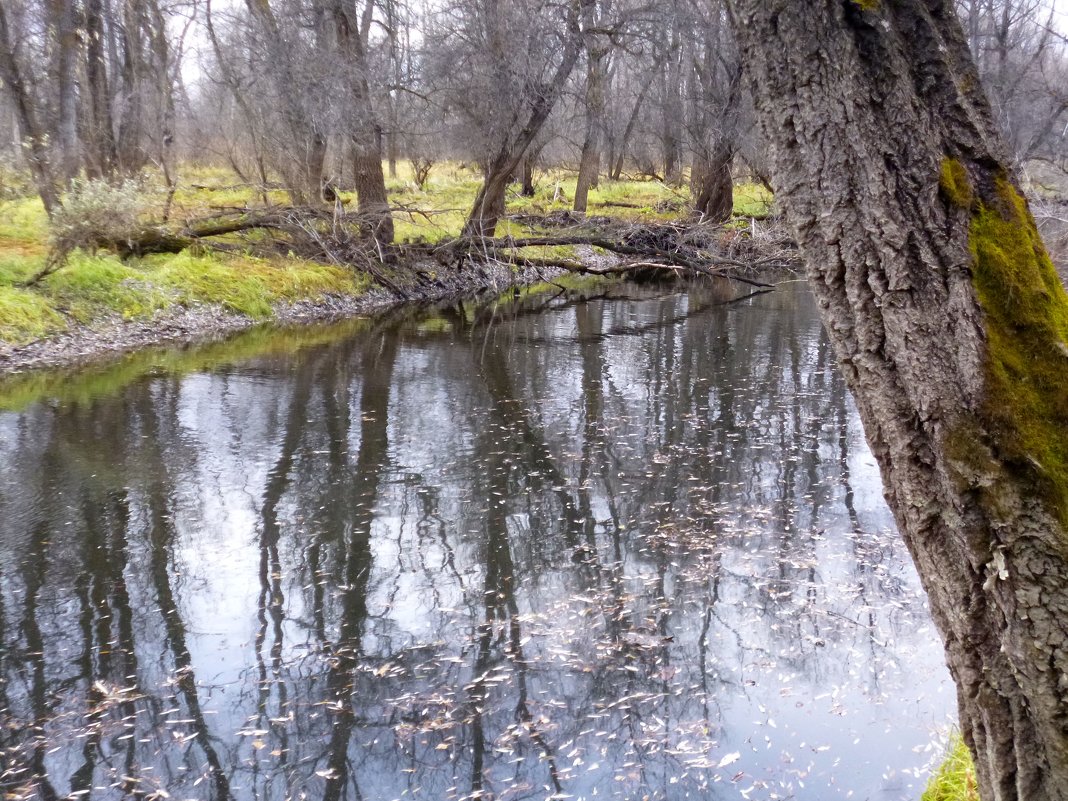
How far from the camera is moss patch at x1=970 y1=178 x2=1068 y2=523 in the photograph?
6.91 ft

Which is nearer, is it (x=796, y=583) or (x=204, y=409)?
(x=796, y=583)

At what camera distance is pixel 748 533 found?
25.7 feet

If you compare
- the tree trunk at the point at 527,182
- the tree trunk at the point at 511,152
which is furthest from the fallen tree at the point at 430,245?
the tree trunk at the point at 527,182

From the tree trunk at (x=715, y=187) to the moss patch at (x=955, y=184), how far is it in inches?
1109

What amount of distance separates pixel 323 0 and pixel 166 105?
11.0 metres

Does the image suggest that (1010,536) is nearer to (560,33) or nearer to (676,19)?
(560,33)

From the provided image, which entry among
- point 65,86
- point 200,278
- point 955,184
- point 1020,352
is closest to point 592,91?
point 200,278

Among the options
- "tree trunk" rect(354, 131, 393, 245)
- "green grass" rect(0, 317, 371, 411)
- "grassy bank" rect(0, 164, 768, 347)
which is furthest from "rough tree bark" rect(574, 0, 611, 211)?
"green grass" rect(0, 317, 371, 411)

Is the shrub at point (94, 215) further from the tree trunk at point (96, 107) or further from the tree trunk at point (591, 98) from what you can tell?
the tree trunk at point (591, 98)

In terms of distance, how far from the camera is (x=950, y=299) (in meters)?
2.15

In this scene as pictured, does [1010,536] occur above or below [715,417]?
above

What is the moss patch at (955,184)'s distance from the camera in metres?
2.15

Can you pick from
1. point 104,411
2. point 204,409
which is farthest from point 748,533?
point 104,411

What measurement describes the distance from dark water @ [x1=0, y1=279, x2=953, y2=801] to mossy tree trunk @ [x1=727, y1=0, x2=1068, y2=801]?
9.46 feet
